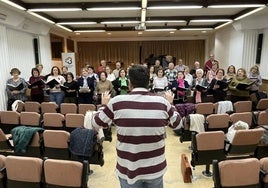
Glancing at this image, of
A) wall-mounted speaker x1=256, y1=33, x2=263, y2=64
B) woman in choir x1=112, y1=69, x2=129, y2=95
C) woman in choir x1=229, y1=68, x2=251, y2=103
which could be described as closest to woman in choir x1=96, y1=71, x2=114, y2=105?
woman in choir x1=112, y1=69, x2=129, y2=95

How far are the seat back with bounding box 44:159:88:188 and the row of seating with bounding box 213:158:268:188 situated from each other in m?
1.26

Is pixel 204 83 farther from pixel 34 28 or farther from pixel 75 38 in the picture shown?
pixel 75 38

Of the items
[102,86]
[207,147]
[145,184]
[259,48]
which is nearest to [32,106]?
[102,86]

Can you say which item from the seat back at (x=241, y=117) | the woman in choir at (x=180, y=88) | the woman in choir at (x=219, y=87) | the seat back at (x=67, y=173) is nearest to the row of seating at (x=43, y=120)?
the seat back at (x=67, y=173)

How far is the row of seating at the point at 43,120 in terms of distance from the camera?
13.4 feet

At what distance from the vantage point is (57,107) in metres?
5.23

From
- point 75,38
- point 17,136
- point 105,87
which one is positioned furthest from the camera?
point 75,38

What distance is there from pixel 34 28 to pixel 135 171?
24.8 ft

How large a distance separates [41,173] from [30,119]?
7.41ft

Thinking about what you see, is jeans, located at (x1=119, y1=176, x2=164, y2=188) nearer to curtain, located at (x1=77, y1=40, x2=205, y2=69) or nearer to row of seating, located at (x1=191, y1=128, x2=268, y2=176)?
row of seating, located at (x1=191, y1=128, x2=268, y2=176)

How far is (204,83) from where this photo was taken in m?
5.96

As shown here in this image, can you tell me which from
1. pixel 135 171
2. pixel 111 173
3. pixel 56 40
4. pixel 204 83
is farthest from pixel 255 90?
pixel 56 40

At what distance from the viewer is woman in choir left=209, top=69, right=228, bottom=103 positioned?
5.77 m

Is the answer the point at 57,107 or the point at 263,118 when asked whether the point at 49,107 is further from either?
the point at 263,118
